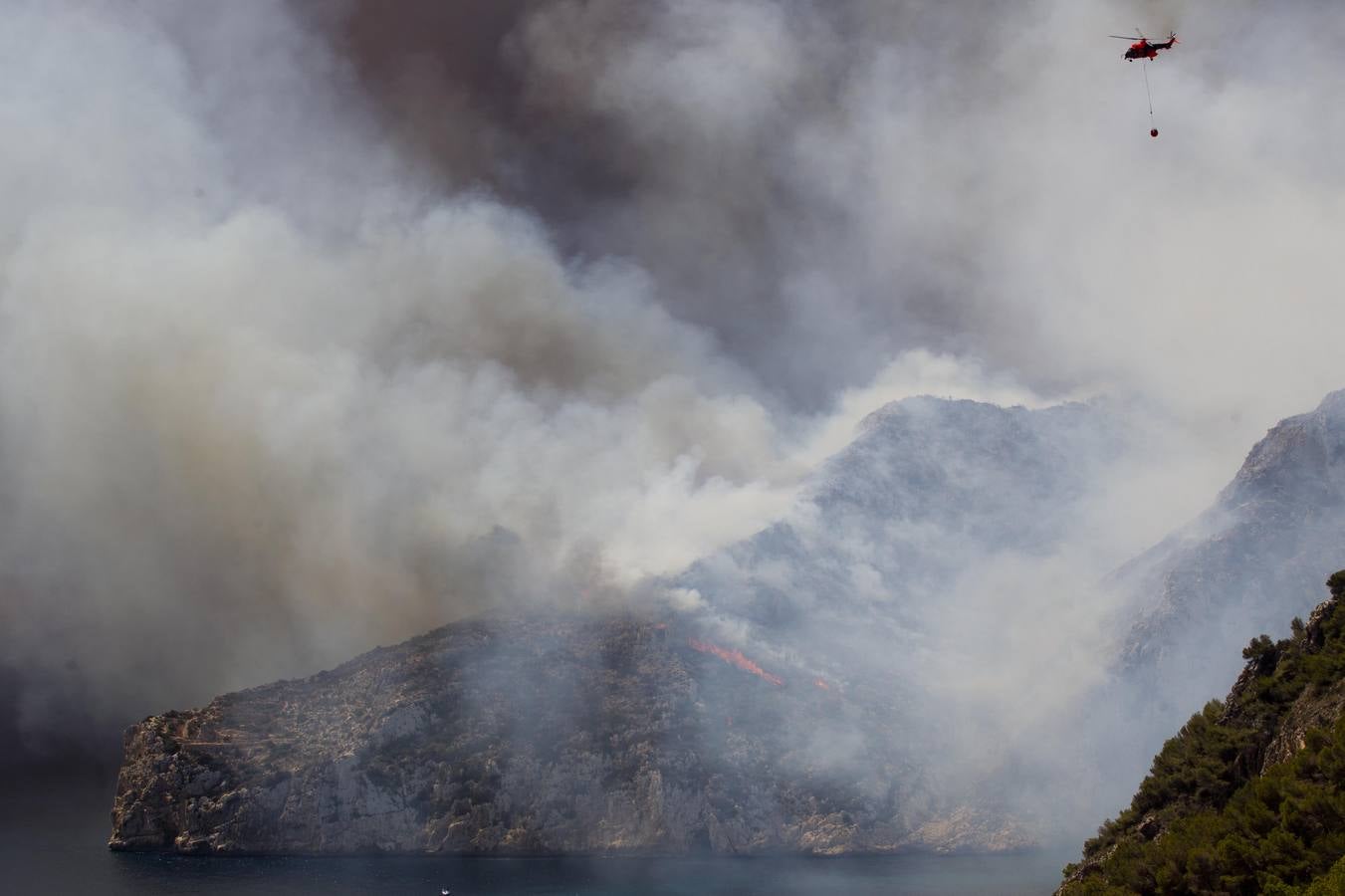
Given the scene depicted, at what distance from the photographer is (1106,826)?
126 m

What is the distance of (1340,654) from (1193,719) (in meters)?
22.1

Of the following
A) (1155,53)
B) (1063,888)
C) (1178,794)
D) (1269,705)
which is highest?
(1155,53)

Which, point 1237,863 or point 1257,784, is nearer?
point 1237,863

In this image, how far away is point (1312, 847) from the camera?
231ft

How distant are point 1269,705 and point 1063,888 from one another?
91.0 ft

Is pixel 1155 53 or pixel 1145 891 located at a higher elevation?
pixel 1155 53

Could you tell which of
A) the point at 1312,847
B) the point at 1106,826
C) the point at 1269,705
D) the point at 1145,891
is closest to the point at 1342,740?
the point at 1312,847

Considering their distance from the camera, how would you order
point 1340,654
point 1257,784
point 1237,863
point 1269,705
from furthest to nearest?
point 1269,705
point 1340,654
point 1257,784
point 1237,863

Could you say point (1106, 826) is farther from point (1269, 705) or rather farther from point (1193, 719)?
point (1269, 705)

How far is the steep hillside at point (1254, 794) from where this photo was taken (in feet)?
Answer: 236

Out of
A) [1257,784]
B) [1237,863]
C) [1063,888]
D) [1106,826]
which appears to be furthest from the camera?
[1106,826]

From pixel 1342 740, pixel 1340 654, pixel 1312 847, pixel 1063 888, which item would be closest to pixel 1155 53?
pixel 1340 654

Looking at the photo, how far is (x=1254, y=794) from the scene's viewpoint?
271 feet

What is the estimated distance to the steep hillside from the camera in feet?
236
